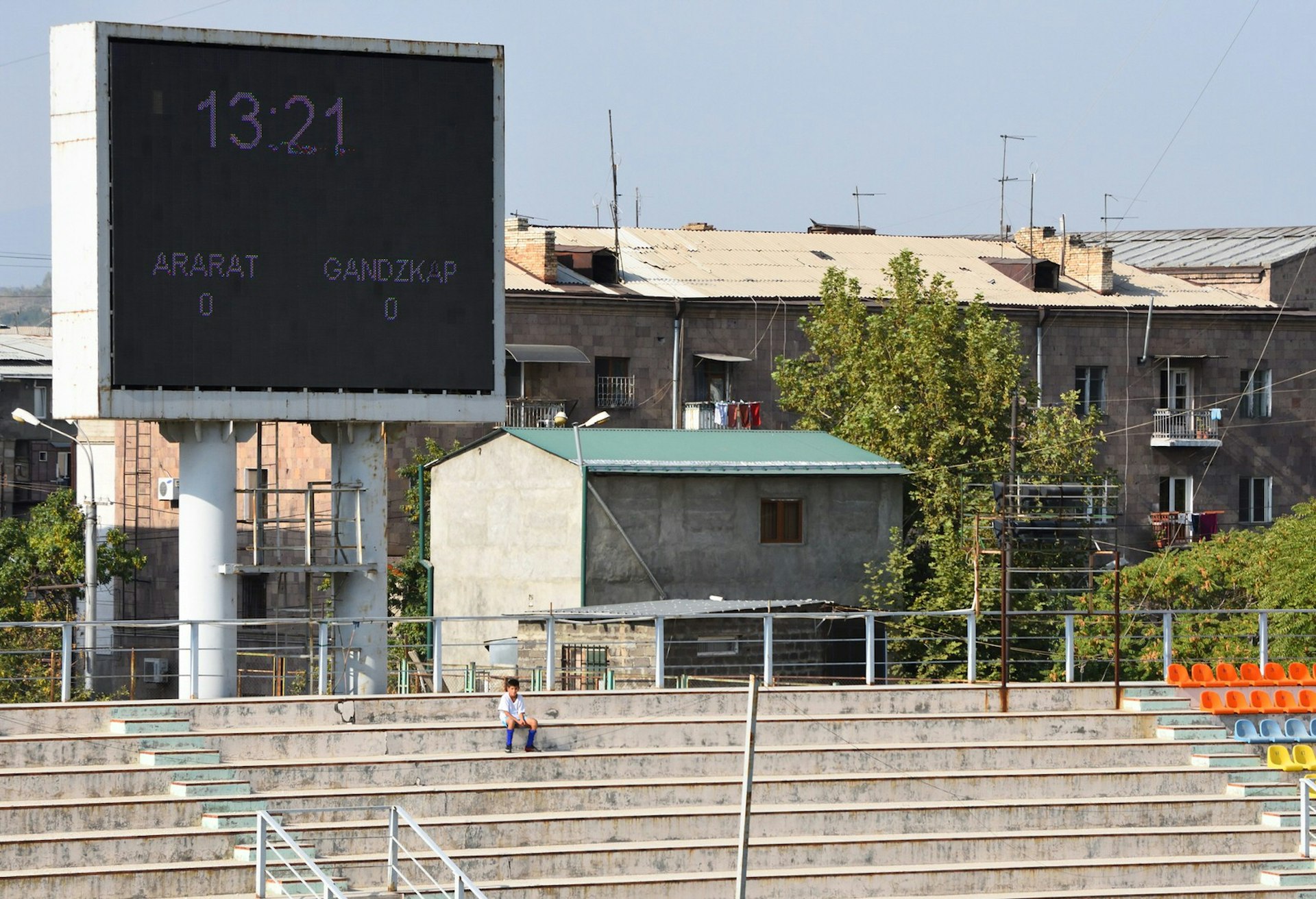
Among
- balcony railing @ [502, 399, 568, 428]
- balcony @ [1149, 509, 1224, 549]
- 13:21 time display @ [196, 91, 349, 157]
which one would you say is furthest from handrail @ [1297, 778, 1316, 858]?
balcony @ [1149, 509, 1224, 549]

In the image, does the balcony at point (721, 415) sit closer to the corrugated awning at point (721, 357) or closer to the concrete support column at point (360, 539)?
the corrugated awning at point (721, 357)

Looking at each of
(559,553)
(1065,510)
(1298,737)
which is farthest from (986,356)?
(1298,737)

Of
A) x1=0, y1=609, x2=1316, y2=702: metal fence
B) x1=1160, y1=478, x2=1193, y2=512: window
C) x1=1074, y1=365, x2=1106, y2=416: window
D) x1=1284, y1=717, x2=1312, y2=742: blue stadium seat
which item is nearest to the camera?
x1=0, y1=609, x2=1316, y2=702: metal fence

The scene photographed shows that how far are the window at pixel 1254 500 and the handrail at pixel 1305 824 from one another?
109 ft

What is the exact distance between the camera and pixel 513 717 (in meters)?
22.2

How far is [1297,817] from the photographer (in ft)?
78.3

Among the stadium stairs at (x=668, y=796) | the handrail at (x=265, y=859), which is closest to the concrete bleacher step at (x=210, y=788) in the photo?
the stadium stairs at (x=668, y=796)

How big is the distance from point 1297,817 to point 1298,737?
76.2 inches

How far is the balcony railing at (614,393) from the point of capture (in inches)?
1965

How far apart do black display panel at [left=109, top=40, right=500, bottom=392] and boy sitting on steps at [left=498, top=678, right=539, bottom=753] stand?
375 centimetres

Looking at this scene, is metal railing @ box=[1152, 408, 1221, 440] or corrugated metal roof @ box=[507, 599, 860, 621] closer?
corrugated metal roof @ box=[507, 599, 860, 621]

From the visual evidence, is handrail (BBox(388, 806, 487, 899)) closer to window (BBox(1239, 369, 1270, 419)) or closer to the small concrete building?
the small concrete building

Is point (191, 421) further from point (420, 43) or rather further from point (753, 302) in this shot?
point (753, 302)

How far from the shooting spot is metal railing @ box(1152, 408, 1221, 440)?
5447 centimetres
